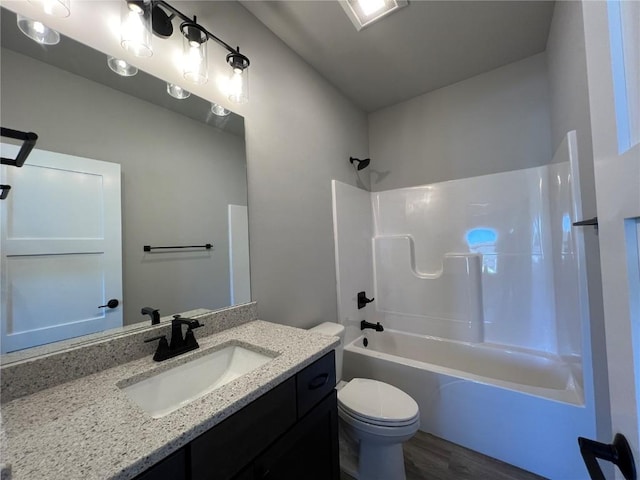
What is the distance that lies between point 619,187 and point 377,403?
53.4 inches

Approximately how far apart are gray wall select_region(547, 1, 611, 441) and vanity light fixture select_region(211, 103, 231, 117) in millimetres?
1735

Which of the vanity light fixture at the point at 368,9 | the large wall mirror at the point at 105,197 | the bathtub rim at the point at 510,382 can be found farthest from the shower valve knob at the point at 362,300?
the vanity light fixture at the point at 368,9

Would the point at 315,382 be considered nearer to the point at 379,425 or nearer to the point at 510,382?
the point at 379,425

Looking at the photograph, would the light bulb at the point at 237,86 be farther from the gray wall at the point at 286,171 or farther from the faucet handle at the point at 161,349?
the faucet handle at the point at 161,349

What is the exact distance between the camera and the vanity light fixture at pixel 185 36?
0.98 metres

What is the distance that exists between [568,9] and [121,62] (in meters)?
2.18

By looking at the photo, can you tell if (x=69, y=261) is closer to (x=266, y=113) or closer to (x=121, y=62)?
(x=121, y=62)

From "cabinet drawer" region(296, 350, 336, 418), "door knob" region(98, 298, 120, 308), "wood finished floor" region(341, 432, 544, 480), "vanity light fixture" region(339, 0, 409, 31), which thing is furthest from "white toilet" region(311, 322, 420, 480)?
"vanity light fixture" region(339, 0, 409, 31)

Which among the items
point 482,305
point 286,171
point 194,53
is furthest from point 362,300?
point 194,53

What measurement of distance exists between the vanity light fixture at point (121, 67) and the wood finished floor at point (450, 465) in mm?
2256

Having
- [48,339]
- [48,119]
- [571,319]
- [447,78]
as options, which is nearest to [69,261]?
[48,339]

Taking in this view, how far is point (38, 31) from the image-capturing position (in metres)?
0.82

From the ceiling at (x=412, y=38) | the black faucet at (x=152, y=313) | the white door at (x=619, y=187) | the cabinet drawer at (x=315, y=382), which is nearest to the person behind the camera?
the white door at (x=619, y=187)

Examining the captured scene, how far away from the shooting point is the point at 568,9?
1315 millimetres
